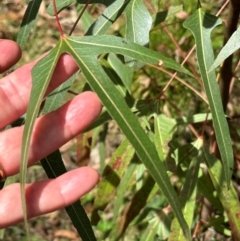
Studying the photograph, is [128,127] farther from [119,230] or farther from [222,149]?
[119,230]

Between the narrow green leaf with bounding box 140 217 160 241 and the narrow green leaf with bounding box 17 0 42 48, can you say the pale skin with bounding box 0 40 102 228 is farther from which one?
the narrow green leaf with bounding box 140 217 160 241

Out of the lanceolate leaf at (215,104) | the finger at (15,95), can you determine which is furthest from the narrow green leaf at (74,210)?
the lanceolate leaf at (215,104)

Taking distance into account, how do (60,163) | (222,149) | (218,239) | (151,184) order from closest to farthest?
(222,149), (60,163), (151,184), (218,239)

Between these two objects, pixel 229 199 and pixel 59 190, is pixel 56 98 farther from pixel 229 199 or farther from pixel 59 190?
pixel 229 199

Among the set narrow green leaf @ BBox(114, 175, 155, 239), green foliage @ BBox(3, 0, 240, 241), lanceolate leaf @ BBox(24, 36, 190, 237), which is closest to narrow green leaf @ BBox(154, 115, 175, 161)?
green foliage @ BBox(3, 0, 240, 241)

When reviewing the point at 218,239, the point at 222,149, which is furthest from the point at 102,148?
the point at 222,149

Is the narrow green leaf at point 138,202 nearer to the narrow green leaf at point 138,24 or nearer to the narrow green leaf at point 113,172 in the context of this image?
the narrow green leaf at point 113,172

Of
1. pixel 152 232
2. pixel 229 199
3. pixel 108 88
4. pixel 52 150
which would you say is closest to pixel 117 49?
pixel 108 88
